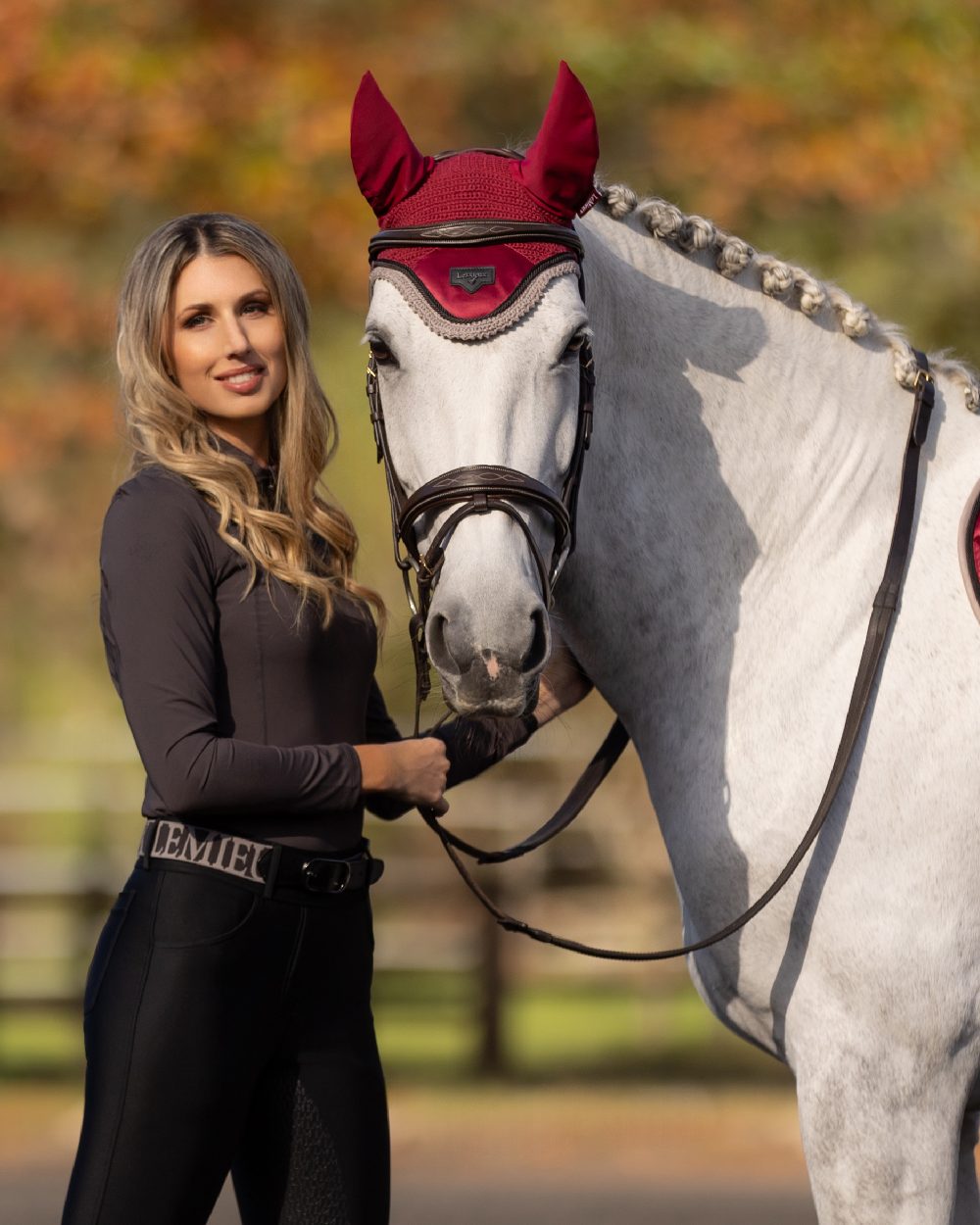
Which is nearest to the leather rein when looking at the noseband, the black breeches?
the noseband

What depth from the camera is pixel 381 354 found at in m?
2.57

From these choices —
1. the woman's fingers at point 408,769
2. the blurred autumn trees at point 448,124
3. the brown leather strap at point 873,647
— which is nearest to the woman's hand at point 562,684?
the woman's fingers at point 408,769

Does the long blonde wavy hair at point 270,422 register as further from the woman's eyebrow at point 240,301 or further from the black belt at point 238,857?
the black belt at point 238,857

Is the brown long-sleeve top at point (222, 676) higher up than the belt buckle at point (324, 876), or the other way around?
the brown long-sleeve top at point (222, 676)

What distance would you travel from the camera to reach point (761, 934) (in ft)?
8.70

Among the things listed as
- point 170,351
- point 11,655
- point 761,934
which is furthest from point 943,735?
point 11,655

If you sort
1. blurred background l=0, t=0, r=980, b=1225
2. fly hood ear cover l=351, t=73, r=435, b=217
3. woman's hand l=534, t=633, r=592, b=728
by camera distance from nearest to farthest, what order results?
1. fly hood ear cover l=351, t=73, r=435, b=217
2. woman's hand l=534, t=633, r=592, b=728
3. blurred background l=0, t=0, r=980, b=1225

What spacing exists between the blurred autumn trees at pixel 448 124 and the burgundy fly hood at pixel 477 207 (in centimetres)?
454

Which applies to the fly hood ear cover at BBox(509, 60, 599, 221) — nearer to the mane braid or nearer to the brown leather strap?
→ the mane braid

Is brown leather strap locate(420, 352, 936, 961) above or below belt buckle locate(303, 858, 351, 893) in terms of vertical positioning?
above

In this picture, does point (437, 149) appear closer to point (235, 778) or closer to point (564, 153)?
point (564, 153)

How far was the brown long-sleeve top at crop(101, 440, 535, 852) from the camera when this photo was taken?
2.51 m

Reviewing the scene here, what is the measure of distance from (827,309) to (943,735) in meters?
0.86

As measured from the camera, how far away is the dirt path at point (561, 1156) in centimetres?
613
